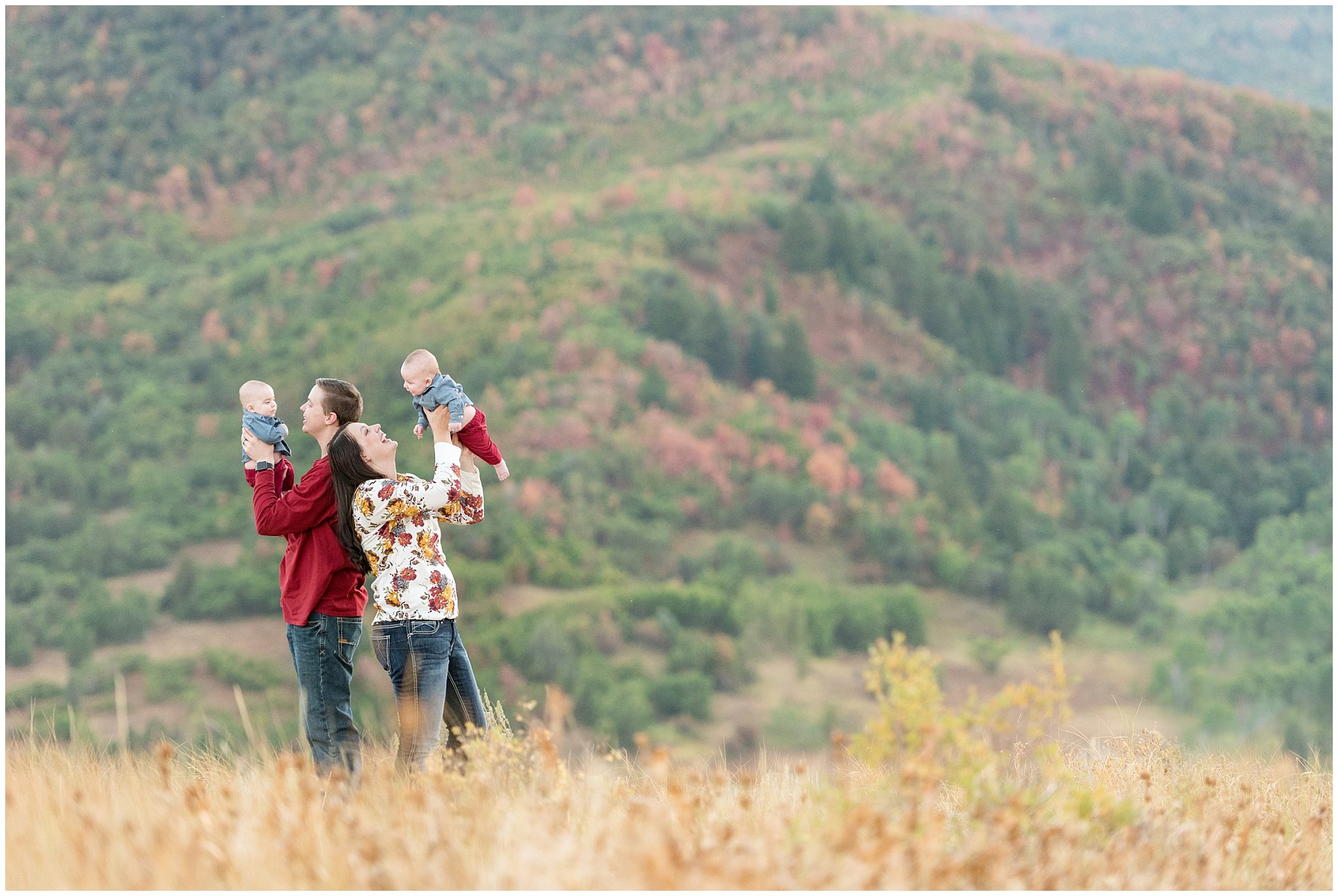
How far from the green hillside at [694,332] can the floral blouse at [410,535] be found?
2270 centimetres

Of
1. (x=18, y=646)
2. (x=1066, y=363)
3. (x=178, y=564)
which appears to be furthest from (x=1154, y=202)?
(x=18, y=646)

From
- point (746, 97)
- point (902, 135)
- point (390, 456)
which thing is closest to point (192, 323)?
point (746, 97)

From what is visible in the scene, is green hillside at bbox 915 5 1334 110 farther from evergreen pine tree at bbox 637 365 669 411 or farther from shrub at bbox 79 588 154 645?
shrub at bbox 79 588 154 645

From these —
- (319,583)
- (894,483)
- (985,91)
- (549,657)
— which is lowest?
(549,657)

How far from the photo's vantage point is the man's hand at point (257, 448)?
406 centimetres

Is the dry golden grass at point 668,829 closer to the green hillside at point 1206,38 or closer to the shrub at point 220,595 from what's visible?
the shrub at point 220,595

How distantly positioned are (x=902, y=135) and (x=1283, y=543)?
19.5 meters

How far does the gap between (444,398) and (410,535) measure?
472mm

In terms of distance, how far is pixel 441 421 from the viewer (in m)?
4.09

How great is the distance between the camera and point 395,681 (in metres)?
4.06

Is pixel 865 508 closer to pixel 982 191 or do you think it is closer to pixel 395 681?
pixel 982 191

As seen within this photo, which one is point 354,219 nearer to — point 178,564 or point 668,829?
point 178,564

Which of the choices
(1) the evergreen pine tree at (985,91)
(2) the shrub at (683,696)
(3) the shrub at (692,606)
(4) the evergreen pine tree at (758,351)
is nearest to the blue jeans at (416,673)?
(2) the shrub at (683,696)

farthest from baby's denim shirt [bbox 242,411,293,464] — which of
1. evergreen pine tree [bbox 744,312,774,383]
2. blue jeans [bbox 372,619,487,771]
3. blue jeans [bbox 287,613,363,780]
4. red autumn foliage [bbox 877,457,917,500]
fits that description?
evergreen pine tree [bbox 744,312,774,383]
